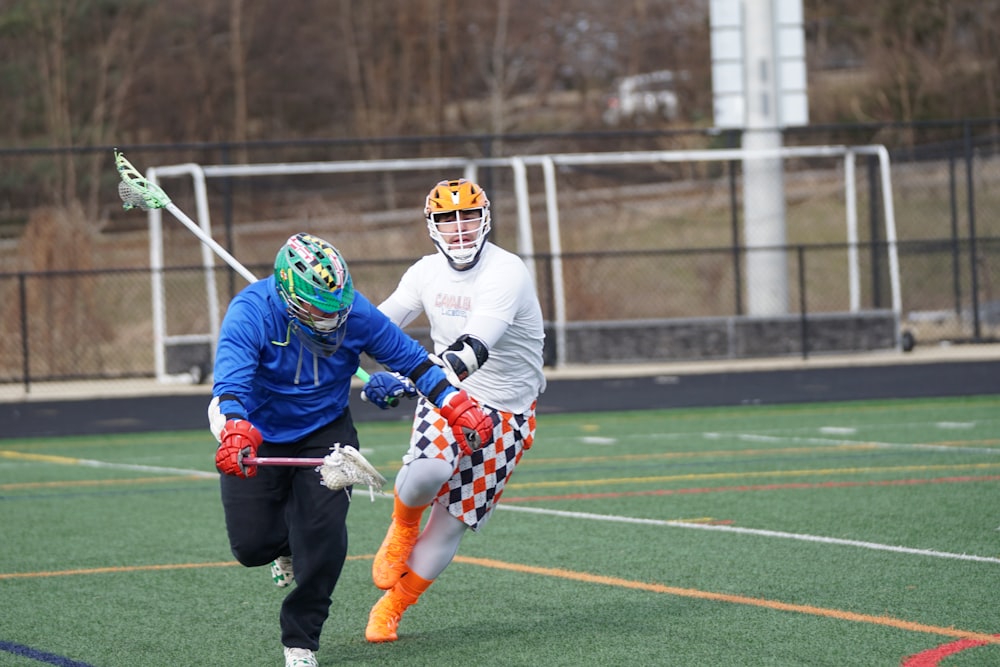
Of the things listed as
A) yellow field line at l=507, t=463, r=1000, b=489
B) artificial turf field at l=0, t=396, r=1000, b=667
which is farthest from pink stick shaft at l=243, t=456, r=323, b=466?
yellow field line at l=507, t=463, r=1000, b=489

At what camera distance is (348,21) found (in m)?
46.4

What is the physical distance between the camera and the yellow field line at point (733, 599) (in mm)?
5957

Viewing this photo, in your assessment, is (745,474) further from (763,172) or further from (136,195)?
(763,172)

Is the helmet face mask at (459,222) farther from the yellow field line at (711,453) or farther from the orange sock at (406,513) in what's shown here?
the yellow field line at (711,453)

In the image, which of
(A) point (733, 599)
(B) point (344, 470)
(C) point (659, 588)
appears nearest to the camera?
(B) point (344, 470)

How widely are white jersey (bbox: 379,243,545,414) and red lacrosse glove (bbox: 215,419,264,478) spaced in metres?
1.31

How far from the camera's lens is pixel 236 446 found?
5.24 m

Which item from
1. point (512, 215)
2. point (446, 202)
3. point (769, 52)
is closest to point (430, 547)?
point (446, 202)

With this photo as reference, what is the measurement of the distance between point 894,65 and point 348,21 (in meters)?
17.8

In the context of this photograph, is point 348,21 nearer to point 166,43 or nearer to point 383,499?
point 166,43

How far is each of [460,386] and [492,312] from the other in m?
0.42

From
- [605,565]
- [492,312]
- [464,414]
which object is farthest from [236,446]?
[605,565]

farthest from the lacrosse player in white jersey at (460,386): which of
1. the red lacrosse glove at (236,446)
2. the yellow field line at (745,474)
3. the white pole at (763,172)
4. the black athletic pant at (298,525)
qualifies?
the white pole at (763,172)

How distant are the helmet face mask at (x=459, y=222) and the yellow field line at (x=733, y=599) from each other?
1898mm
